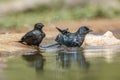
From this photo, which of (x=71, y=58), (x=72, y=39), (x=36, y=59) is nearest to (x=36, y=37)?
(x=72, y=39)

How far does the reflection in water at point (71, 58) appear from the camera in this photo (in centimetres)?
1220

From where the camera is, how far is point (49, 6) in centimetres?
2400

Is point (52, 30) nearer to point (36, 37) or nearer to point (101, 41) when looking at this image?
point (101, 41)

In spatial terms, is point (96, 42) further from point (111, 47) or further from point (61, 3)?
point (61, 3)

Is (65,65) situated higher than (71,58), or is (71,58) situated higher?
(71,58)

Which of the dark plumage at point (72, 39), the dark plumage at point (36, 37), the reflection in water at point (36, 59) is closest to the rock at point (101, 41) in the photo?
the dark plumage at point (72, 39)

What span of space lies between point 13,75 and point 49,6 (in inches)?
513

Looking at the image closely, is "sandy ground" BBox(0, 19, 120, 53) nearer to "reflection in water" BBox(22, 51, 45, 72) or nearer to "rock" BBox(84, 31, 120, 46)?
"reflection in water" BBox(22, 51, 45, 72)

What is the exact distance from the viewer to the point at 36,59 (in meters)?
13.5

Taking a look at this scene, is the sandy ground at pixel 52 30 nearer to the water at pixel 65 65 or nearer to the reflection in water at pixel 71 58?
the water at pixel 65 65

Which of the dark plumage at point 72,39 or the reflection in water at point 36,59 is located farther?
the dark plumage at point 72,39

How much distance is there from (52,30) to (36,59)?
6.39 m

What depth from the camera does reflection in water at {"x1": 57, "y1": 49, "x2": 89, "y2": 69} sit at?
1220 centimetres

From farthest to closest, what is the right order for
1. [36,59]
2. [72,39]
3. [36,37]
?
1. [36,37]
2. [72,39]
3. [36,59]
